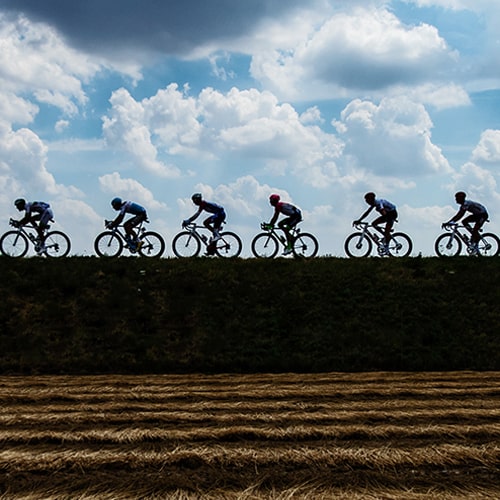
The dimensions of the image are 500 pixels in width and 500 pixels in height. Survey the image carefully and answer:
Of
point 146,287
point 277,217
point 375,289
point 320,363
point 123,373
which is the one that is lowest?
point 123,373

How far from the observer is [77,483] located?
5.73m

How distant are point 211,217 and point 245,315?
4.43 metres

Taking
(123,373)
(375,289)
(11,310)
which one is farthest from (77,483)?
(375,289)

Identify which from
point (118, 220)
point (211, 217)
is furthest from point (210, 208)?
point (118, 220)

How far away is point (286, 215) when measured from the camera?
67.2 ft

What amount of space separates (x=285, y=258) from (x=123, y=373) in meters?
7.39

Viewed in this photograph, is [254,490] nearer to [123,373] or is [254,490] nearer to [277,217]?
[123,373]

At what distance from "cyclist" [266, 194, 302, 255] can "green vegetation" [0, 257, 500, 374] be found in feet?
3.06

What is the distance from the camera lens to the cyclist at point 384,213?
20.8m

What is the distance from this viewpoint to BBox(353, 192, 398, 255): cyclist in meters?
20.8

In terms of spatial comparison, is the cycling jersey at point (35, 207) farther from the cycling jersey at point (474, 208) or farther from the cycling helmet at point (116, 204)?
the cycling jersey at point (474, 208)

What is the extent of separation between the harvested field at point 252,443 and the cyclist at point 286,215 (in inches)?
379

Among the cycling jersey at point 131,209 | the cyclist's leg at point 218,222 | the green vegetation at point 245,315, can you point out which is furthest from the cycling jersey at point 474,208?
the cycling jersey at point 131,209

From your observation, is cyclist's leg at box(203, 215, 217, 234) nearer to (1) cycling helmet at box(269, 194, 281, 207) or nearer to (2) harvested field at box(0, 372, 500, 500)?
(1) cycling helmet at box(269, 194, 281, 207)
